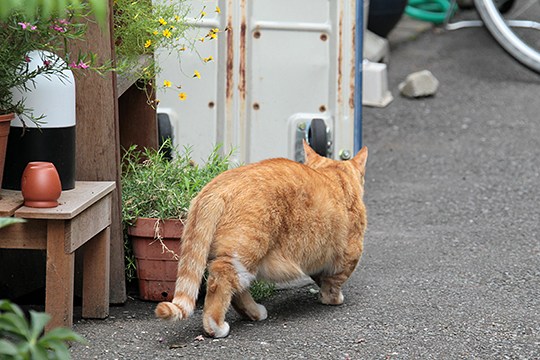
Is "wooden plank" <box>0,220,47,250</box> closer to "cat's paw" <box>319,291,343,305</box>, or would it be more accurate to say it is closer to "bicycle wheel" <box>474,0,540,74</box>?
"cat's paw" <box>319,291,343,305</box>

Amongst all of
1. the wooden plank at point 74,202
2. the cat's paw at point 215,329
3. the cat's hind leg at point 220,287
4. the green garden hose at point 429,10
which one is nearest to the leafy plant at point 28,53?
the wooden plank at point 74,202

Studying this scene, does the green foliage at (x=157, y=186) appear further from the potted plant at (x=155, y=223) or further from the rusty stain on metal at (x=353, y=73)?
the rusty stain on metal at (x=353, y=73)

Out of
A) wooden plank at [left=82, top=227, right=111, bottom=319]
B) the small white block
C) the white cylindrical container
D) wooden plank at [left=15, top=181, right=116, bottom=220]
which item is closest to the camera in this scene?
wooden plank at [left=15, top=181, right=116, bottom=220]

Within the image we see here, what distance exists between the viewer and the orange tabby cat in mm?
3406

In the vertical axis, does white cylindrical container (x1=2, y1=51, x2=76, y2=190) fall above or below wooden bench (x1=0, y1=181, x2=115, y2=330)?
above

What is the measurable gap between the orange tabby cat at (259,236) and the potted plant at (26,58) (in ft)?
2.23

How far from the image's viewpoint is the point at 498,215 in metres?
5.82

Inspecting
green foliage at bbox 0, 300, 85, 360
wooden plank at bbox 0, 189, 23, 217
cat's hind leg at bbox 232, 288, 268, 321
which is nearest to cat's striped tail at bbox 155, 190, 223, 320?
cat's hind leg at bbox 232, 288, 268, 321

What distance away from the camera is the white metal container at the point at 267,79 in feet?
18.0

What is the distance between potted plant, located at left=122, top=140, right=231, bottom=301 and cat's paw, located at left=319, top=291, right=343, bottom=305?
63 cm

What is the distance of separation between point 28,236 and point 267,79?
8.34 feet

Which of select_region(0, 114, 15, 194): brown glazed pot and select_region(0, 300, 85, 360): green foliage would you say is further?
select_region(0, 114, 15, 194): brown glazed pot

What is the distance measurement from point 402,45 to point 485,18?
89cm

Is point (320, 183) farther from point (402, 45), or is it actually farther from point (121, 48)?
point (402, 45)
